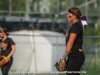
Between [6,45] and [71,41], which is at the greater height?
[71,41]

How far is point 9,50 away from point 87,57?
9467 mm

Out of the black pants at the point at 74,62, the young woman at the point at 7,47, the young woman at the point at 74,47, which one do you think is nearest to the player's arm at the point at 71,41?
the young woman at the point at 74,47

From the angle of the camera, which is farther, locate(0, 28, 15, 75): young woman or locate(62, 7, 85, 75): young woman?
locate(0, 28, 15, 75): young woman

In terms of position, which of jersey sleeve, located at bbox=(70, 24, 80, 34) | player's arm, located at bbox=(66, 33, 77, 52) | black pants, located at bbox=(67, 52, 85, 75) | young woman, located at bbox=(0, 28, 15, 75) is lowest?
young woman, located at bbox=(0, 28, 15, 75)

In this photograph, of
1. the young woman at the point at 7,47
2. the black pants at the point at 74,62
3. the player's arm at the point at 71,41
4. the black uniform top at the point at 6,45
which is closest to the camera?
the player's arm at the point at 71,41

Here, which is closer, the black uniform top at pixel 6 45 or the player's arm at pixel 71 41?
the player's arm at pixel 71 41

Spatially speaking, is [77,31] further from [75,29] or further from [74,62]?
[74,62]

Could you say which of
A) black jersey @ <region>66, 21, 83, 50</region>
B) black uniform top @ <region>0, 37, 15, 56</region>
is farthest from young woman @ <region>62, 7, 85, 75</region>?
black uniform top @ <region>0, 37, 15, 56</region>

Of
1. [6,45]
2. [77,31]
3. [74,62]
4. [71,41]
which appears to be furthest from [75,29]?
[6,45]

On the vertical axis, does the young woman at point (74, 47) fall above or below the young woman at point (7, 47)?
above

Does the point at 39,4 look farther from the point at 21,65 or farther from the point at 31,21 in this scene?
the point at 21,65

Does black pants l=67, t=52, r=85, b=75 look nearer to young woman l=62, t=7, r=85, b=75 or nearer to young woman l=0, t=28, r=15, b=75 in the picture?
young woman l=62, t=7, r=85, b=75

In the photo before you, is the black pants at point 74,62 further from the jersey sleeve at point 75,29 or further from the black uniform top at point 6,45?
the black uniform top at point 6,45

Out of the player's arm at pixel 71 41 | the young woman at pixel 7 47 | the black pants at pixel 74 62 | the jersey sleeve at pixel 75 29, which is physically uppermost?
the jersey sleeve at pixel 75 29
